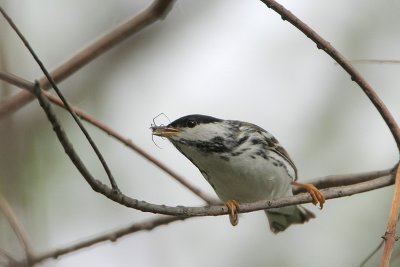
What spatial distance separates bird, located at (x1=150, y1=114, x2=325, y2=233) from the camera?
12.3 ft

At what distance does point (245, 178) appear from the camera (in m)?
3.84

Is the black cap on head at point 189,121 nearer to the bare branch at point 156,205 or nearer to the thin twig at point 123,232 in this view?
the thin twig at point 123,232

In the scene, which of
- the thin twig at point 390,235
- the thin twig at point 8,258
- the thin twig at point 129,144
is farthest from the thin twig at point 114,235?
the thin twig at point 390,235

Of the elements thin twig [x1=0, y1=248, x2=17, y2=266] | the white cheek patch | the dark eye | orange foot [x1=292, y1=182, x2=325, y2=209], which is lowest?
thin twig [x1=0, y1=248, x2=17, y2=266]

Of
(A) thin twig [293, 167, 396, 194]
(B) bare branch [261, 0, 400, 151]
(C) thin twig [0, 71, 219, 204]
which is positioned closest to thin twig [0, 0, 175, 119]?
(C) thin twig [0, 71, 219, 204]

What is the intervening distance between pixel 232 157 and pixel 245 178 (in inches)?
5.9

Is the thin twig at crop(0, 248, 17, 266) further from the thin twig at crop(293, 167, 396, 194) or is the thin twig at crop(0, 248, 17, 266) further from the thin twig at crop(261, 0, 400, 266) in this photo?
the thin twig at crop(293, 167, 396, 194)

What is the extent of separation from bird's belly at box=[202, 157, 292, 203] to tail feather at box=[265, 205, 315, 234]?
2.37 ft

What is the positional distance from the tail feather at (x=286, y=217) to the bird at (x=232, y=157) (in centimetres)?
60

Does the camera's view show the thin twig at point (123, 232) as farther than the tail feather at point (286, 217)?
No

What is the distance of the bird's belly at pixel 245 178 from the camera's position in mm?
3812

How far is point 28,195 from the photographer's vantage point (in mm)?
1822

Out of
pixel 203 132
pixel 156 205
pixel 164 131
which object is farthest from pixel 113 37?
pixel 203 132

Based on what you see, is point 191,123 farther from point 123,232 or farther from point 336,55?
point 336,55
